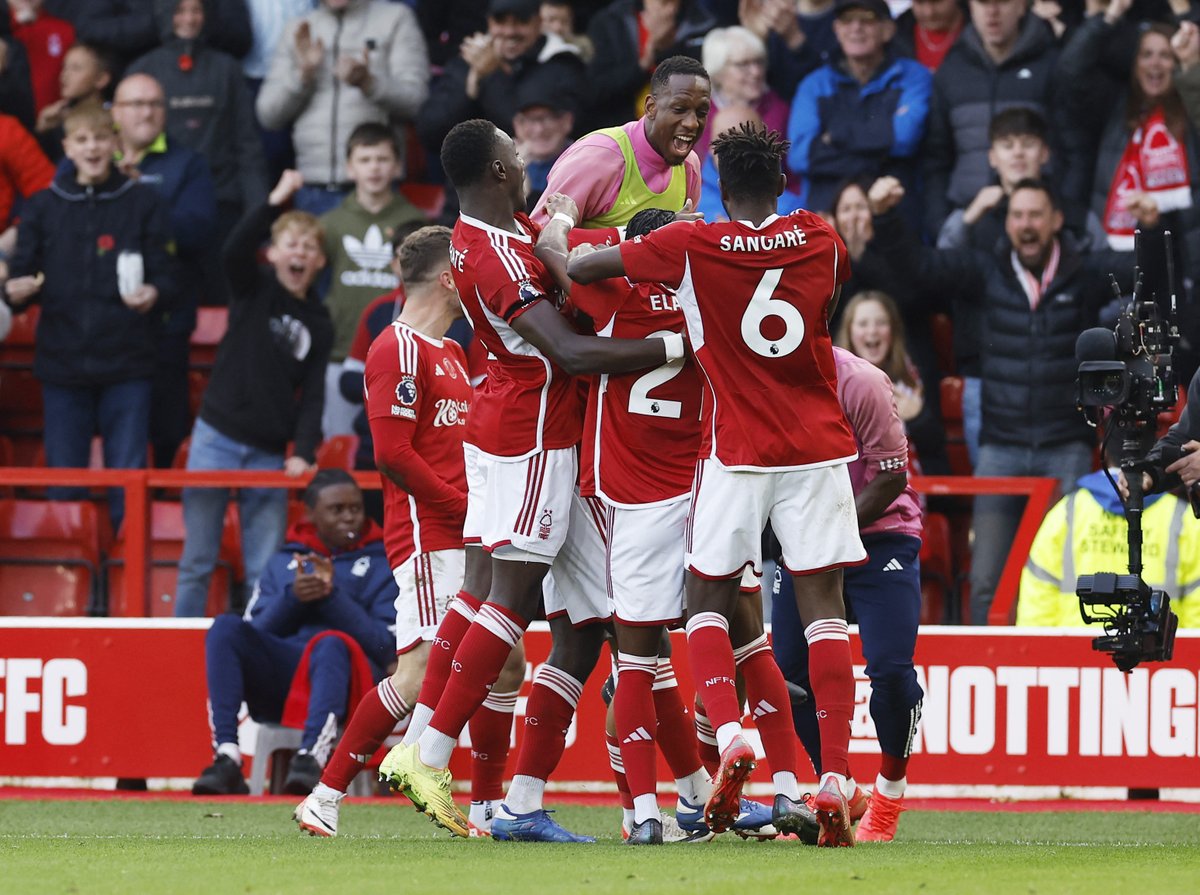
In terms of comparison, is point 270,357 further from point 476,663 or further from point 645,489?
point 645,489

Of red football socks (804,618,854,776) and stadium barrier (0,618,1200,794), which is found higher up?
red football socks (804,618,854,776)

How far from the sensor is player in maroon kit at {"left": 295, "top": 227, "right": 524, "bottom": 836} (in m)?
7.67

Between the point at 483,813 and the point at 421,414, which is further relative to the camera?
the point at 421,414

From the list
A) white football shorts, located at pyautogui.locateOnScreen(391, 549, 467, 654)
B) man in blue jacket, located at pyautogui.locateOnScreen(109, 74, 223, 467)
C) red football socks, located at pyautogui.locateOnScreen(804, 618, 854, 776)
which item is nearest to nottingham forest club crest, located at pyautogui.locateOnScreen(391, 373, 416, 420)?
white football shorts, located at pyautogui.locateOnScreen(391, 549, 467, 654)

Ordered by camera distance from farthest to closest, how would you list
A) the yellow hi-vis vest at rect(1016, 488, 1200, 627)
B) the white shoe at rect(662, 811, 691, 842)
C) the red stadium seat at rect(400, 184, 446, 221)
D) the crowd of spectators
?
the red stadium seat at rect(400, 184, 446, 221) → the crowd of spectators → the yellow hi-vis vest at rect(1016, 488, 1200, 627) → the white shoe at rect(662, 811, 691, 842)

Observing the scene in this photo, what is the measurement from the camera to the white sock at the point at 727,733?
6367mm

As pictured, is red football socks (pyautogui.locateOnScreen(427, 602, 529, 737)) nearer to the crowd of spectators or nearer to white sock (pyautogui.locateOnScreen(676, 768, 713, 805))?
white sock (pyautogui.locateOnScreen(676, 768, 713, 805))

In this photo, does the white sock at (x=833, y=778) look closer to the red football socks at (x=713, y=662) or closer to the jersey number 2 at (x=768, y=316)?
the red football socks at (x=713, y=662)

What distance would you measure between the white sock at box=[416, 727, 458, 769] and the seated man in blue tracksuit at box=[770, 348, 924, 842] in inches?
56.2

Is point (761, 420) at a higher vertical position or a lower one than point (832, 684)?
higher

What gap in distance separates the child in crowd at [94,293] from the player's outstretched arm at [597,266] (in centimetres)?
570

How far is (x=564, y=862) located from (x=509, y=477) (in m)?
1.49

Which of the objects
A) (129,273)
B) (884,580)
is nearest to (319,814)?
(884,580)

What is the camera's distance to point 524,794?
7.15m
